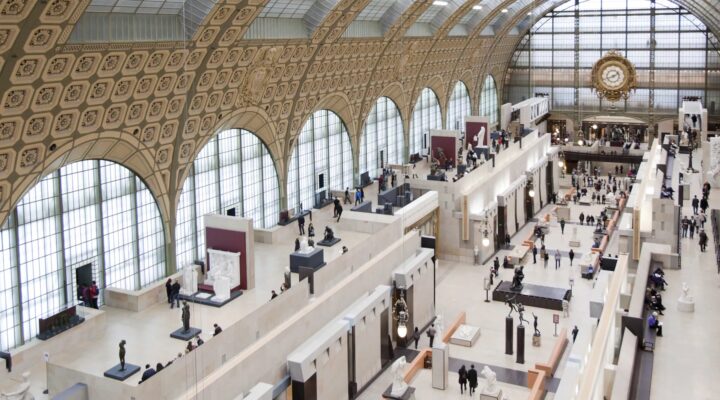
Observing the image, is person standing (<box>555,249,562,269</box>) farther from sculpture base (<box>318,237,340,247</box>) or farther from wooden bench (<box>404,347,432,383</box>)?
sculpture base (<box>318,237,340,247</box>)

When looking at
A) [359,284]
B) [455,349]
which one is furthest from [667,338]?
[359,284]

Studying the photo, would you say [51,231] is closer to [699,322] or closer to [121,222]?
[121,222]

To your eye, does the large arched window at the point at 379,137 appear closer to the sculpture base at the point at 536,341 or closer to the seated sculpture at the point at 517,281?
the seated sculpture at the point at 517,281

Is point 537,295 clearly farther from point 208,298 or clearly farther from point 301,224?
point 208,298

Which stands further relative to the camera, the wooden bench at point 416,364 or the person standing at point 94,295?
the wooden bench at point 416,364

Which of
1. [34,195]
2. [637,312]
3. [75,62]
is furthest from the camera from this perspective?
[637,312]

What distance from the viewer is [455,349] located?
1150 inches

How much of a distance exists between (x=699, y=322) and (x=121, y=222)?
20248 mm

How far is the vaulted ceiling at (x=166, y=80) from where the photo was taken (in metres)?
20.0

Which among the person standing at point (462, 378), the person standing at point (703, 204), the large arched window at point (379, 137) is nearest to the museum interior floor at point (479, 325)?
the person standing at point (462, 378)

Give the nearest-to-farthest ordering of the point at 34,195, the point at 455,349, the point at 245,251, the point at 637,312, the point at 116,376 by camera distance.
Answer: the point at 116,376 → the point at 34,195 → the point at 245,251 → the point at 637,312 → the point at 455,349

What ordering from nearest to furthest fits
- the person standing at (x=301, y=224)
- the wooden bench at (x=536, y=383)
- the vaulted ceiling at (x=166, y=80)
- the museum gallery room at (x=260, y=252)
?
the vaulted ceiling at (x=166, y=80)
the museum gallery room at (x=260, y=252)
the wooden bench at (x=536, y=383)
the person standing at (x=301, y=224)

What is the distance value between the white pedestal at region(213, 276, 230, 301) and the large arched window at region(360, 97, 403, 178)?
21626 mm

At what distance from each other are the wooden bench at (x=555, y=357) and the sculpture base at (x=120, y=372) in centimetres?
1375
